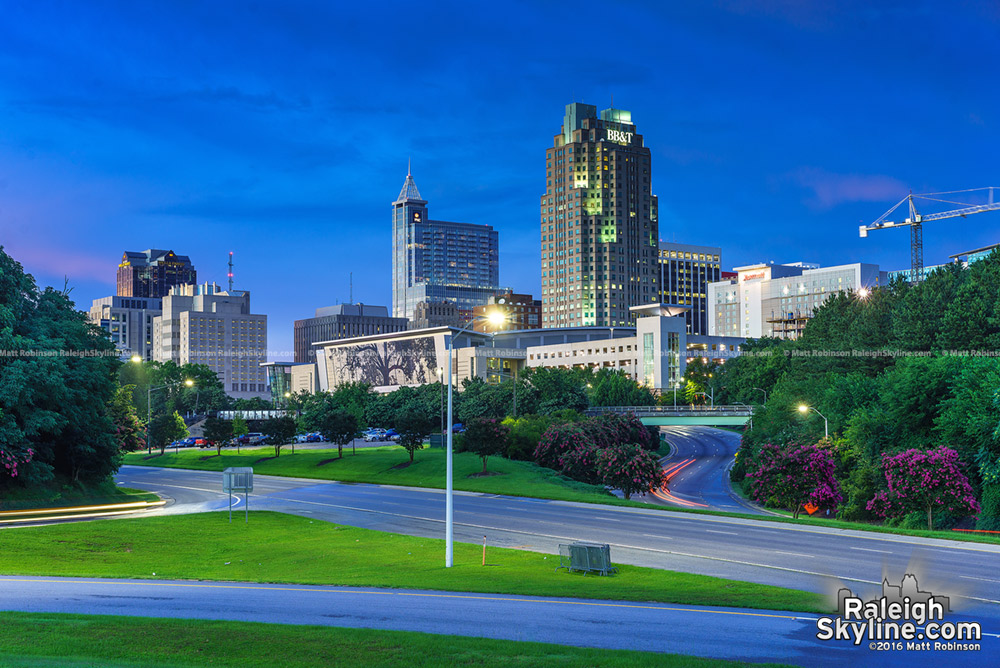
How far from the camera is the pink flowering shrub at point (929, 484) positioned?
5331 centimetres

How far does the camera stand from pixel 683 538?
38125 millimetres

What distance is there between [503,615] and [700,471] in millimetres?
88711

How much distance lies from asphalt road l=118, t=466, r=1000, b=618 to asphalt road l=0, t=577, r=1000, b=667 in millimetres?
6804

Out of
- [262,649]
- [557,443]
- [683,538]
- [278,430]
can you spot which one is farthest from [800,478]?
[278,430]

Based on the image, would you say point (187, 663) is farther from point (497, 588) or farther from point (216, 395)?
point (216, 395)

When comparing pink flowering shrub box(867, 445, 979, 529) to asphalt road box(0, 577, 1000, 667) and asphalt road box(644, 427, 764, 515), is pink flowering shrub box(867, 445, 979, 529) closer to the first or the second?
asphalt road box(644, 427, 764, 515)

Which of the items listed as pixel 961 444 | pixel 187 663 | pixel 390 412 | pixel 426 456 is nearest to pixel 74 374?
pixel 426 456

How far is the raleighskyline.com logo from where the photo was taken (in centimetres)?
1772

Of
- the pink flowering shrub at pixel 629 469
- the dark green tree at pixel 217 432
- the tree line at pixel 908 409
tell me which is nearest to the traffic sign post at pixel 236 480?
the pink flowering shrub at pixel 629 469

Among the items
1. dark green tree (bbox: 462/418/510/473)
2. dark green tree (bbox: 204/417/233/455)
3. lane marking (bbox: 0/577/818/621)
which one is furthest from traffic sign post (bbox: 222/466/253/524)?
dark green tree (bbox: 204/417/233/455)

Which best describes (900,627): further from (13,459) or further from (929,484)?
(13,459)

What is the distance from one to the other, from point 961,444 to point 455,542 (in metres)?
38.2

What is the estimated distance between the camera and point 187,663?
15.9 meters

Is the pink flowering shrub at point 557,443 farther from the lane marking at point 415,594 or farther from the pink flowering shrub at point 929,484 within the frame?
the lane marking at point 415,594
